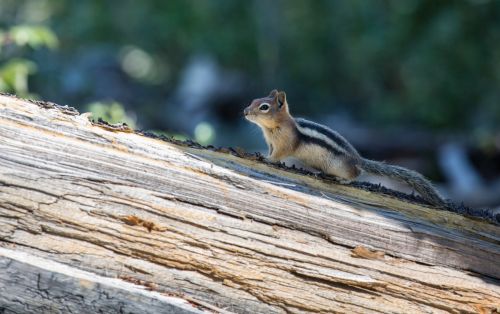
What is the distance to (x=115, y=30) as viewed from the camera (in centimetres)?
1750

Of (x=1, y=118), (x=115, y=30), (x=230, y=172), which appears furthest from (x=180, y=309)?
(x=115, y=30)

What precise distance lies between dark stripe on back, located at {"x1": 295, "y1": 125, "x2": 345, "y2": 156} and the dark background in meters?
4.98

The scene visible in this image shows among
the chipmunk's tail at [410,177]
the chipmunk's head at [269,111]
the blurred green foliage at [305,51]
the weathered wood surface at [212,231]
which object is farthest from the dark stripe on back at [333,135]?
the blurred green foliage at [305,51]

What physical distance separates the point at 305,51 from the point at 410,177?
11.0m

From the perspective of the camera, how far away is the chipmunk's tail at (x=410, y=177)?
4699mm

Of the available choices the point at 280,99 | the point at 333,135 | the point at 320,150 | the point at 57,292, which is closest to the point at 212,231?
the point at 57,292

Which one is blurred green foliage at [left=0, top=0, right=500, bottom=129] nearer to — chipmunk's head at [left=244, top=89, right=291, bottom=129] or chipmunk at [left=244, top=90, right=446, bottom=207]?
chipmunk's head at [left=244, top=89, right=291, bottom=129]

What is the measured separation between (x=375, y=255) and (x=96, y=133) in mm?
1592

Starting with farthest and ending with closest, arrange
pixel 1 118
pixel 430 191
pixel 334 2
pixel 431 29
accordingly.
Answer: pixel 334 2
pixel 431 29
pixel 430 191
pixel 1 118

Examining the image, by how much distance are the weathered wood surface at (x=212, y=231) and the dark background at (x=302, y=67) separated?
18.7 ft

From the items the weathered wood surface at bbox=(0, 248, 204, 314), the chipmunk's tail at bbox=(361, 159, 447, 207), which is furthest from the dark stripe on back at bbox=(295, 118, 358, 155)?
the weathered wood surface at bbox=(0, 248, 204, 314)

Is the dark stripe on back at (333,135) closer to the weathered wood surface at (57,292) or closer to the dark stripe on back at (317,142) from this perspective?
the dark stripe on back at (317,142)

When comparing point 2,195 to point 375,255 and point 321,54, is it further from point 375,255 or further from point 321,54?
point 321,54

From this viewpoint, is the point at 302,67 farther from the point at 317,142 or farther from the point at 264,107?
the point at 317,142
